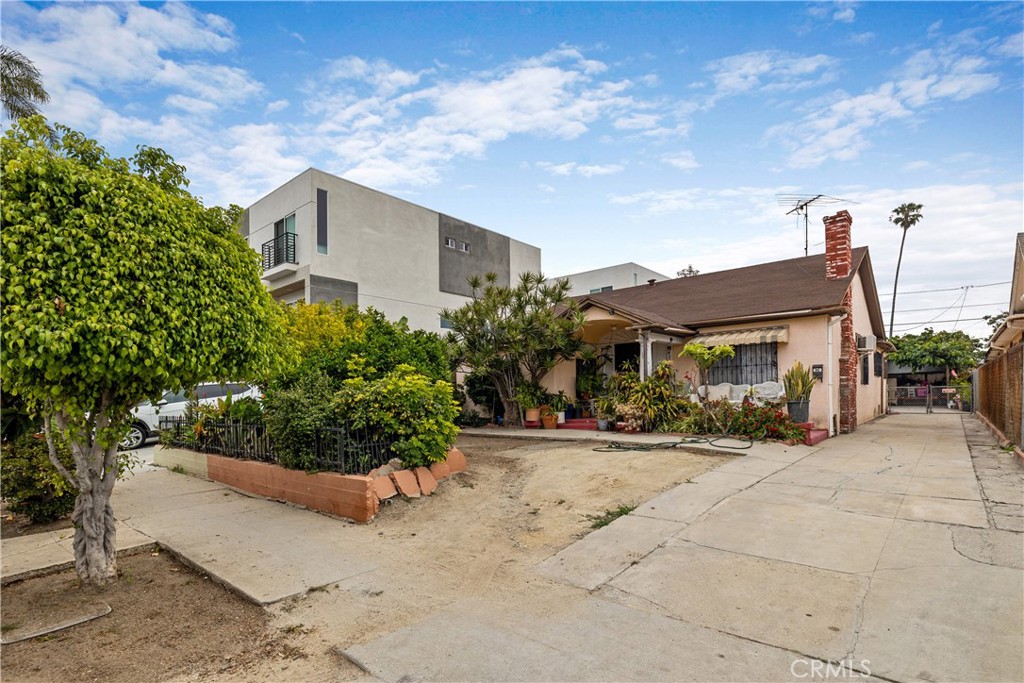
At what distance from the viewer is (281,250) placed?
864 inches

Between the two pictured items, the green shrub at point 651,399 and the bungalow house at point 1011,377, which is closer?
the bungalow house at point 1011,377

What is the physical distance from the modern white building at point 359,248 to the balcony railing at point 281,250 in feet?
0.13

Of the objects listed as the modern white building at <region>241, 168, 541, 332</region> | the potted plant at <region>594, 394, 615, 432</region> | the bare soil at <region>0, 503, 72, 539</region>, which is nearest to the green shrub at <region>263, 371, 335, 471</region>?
the bare soil at <region>0, 503, 72, 539</region>

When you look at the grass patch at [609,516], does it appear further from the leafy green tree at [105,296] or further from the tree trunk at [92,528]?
the tree trunk at [92,528]

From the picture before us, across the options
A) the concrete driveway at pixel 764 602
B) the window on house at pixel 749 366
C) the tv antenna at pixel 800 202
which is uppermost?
the tv antenna at pixel 800 202

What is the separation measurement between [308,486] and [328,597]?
2.75m

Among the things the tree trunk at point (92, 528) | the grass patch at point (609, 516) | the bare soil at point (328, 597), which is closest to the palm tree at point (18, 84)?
the tree trunk at point (92, 528)

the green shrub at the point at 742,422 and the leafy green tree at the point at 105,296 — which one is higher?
the leafy green tree at the point at 105,296

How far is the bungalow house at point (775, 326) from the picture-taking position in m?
12.1

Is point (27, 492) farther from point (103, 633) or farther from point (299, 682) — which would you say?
point (299, 682)

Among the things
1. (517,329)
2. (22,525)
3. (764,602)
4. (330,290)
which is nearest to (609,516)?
(764,602)

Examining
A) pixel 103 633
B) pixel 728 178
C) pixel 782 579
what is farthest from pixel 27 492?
pixel 728 178

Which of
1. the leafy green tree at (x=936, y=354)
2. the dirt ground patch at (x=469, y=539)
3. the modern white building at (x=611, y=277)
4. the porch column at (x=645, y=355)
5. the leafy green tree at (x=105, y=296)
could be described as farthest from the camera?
the modern white building at (x=611, y=277)

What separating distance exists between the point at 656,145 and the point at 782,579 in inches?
374
